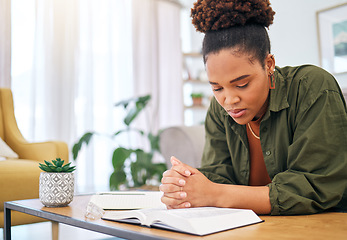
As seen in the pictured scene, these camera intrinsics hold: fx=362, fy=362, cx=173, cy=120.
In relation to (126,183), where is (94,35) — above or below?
above

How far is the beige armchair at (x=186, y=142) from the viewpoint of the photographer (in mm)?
2285

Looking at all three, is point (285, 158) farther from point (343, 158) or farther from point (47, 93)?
point (47, 93)

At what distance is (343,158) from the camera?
89 centimetres

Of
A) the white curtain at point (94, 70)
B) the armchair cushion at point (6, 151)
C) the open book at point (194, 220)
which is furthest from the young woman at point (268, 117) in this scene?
the white curtain at point (94, 70)

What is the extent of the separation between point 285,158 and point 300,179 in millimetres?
192

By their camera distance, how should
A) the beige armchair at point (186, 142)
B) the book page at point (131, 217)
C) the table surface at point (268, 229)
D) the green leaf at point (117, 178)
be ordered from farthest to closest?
the green leaf at point (117, 178), the beige armchair at point (186, 142), the book page at point (131, 217), the table surface at point (268, 229)

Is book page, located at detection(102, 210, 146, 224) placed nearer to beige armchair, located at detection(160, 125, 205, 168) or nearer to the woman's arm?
the woman's arm

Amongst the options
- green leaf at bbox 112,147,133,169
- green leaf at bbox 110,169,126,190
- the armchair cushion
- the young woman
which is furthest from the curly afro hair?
green leaf at bbox 110,169,126,190

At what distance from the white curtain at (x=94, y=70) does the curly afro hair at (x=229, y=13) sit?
9.29 feet

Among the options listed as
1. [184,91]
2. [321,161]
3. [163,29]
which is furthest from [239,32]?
[184,91]

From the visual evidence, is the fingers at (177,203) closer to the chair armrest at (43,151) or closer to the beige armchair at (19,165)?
the beige armchair at (19,165)

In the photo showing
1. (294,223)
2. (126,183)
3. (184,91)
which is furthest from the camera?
(184,91)

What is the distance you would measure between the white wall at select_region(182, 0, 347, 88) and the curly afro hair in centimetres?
313

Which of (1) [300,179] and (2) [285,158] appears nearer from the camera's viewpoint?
(1) [300,179]
